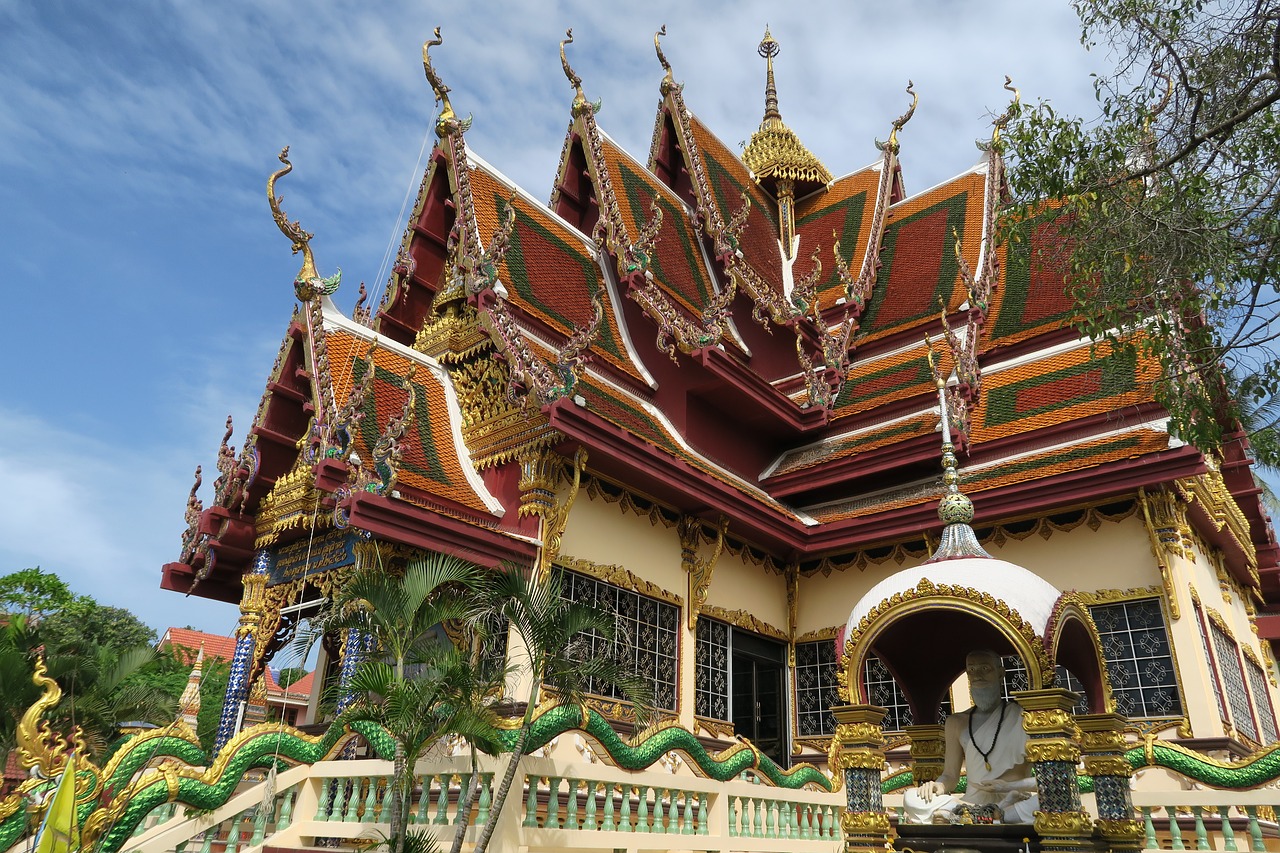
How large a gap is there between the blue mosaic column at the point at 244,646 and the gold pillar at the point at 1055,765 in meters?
7.04

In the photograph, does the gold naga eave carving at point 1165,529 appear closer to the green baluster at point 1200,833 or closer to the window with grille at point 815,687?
the green baluster at point 1200,833

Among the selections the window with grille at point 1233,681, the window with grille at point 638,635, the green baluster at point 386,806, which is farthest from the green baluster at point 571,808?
the window with grille at point 1233,681

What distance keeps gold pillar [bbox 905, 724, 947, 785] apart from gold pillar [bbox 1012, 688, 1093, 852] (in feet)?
4.53

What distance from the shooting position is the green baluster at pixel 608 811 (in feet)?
18.1

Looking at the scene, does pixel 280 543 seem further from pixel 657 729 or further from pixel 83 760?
pixel 657 729

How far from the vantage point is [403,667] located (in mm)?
5992

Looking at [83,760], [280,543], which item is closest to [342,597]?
[83,760]

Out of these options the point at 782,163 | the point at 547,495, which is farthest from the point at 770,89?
the point at 547,495

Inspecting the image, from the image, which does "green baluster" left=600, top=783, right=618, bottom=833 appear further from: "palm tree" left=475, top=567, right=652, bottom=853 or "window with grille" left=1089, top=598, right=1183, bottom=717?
"window with grille" left=1089, top=598, right=1183, bottom=717

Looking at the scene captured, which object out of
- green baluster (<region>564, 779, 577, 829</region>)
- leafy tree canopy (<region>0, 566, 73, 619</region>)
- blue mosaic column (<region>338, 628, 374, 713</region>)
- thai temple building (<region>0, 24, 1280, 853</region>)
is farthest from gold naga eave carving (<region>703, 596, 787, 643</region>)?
leafy tree canopy (<region>0, 566, 73, 619</region>)

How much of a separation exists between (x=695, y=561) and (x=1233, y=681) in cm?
615

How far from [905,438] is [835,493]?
1.31 m

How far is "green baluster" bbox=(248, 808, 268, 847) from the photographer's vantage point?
554 cm

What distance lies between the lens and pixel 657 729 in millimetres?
6066
